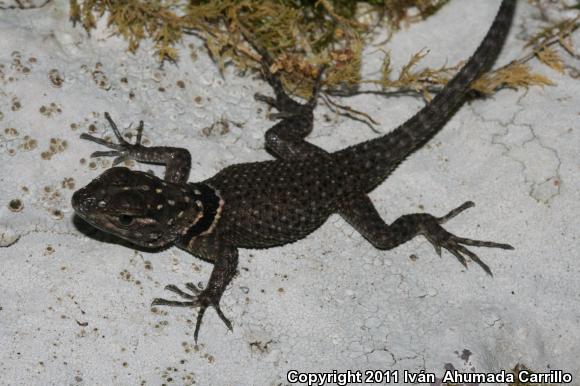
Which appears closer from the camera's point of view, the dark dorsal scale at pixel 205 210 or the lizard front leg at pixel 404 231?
the dark dorsal scale at pixel 205 210

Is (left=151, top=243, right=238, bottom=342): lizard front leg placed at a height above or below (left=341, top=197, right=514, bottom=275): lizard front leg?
below

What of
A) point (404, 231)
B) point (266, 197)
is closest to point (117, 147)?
point (266, 197)

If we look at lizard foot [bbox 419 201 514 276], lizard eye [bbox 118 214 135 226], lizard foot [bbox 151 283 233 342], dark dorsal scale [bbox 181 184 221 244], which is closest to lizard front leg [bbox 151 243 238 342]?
lizard foot [bbox 151 283 233 342]

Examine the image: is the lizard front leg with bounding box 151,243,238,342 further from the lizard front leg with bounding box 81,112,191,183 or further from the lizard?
the lizard front leg with bounding box 81,112,191,183

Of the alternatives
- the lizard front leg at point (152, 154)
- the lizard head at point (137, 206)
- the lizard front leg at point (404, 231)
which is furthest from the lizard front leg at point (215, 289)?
the lizard front leg at point (404, 231)

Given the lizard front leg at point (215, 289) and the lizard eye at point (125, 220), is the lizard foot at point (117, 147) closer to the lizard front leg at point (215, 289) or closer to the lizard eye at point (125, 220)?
the lizard eye at point (125, 220)

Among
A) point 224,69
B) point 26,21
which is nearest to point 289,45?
point 224,69

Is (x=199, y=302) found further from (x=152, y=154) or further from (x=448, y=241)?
(x=448, y=241)
